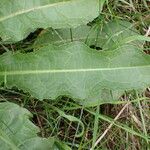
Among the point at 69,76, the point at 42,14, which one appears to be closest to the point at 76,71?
the point at 69,76

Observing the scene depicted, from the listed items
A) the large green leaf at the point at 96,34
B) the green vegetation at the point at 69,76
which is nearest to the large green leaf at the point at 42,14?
the green vegetation at the point at 69,76

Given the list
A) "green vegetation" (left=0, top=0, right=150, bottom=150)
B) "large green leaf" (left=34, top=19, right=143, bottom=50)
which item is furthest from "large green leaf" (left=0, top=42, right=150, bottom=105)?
"large green leaf" (left=34, top=19, right=143, bottom=50)

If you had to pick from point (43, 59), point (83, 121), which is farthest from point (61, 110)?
point (43, 59)

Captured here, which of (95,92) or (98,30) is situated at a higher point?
(98,30)

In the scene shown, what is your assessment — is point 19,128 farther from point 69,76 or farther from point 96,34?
point 96,34

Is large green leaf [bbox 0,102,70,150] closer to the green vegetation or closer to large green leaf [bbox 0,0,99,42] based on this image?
the green vegetation

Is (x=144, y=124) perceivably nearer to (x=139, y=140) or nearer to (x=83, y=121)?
(x=139, y=140)
